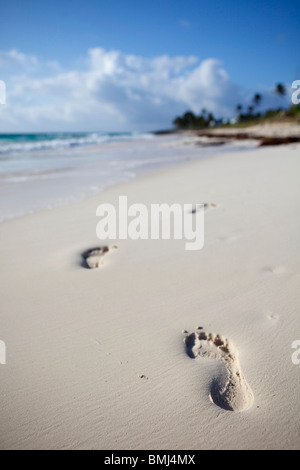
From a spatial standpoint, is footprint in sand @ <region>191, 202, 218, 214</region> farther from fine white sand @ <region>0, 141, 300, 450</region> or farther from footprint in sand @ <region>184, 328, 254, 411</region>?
footprint in sand @ <region>184, 328, 254, 411</region>

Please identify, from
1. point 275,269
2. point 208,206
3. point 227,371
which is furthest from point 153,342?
point 208,206

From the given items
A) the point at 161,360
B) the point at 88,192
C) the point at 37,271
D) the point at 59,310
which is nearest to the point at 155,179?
the point at 88,192

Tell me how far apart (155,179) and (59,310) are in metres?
5.30

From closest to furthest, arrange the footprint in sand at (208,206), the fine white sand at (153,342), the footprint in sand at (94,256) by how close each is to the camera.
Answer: the fine white sand at (153,342) < the footprint in sand at (94,256) < the footprint in sand at (208,206)

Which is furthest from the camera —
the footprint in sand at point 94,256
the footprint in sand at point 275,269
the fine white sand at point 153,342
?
the footprint in sand at point 94,256

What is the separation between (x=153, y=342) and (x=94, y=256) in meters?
1.40

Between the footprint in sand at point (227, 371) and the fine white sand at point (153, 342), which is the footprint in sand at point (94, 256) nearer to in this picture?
the fine white sand at point (153, 342)

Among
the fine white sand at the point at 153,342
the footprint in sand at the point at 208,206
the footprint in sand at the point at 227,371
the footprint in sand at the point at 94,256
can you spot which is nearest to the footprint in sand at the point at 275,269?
the fine white sand at the point at 153,342

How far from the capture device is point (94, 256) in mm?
2881

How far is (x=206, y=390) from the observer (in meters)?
1.42

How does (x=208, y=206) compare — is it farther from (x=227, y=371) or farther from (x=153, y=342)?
(x=227, y=371)

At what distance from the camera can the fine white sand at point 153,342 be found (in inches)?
50.3

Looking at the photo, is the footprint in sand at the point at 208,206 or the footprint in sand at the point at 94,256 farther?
the footprint in sand at the point at 208,206
